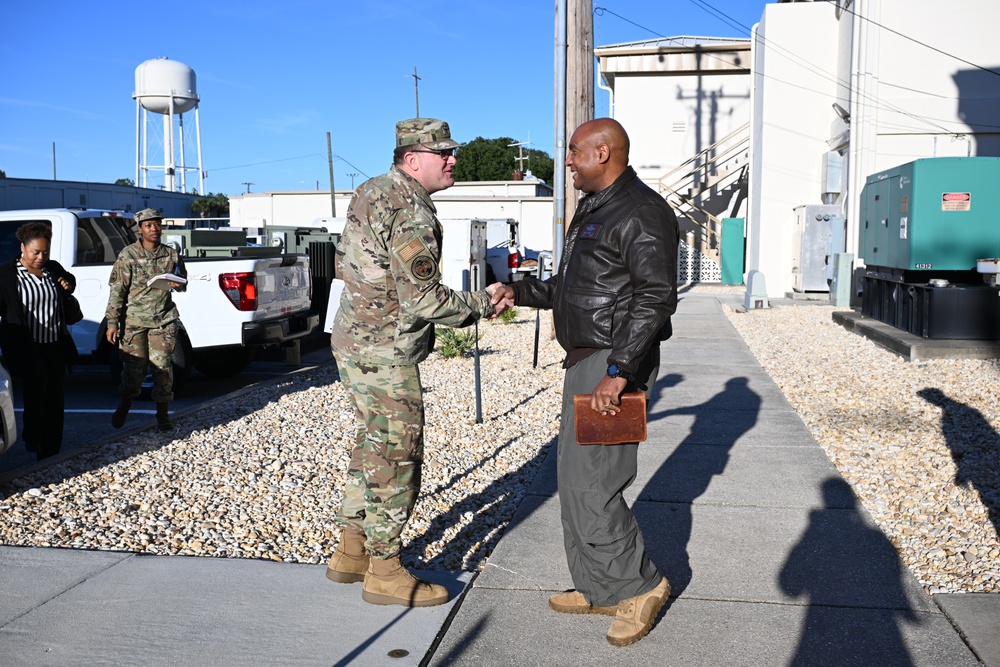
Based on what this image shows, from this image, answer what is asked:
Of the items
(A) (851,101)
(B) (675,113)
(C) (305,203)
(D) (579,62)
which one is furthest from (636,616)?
(C) (305,203)

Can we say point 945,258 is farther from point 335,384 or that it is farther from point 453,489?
point 453,489

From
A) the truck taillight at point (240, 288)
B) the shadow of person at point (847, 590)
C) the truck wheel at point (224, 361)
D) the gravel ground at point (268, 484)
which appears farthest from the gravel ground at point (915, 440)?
the truck wheel at point (224, 361)

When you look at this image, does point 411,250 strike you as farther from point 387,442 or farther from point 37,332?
point 37,332

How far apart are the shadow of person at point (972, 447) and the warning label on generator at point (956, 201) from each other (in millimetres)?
4315

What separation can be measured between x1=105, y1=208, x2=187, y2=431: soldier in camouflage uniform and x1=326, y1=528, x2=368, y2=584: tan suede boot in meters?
3.95

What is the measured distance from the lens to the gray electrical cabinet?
20172mm

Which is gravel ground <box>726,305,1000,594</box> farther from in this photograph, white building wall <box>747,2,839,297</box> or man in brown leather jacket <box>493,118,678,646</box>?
white building wall <box>747,2,839,297</box>

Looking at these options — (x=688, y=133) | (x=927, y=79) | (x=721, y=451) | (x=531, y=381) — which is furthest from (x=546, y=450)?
(x=688, y=133)

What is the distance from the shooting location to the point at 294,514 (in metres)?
5.54

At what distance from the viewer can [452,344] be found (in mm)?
12344

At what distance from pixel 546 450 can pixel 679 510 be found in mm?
1930

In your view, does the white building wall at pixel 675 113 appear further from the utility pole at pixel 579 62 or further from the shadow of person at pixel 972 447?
the shadow of person at pixel 972 447

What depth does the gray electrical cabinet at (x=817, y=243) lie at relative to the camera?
20172 millimetres

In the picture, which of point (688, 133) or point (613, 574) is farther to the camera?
point (688, 133)
